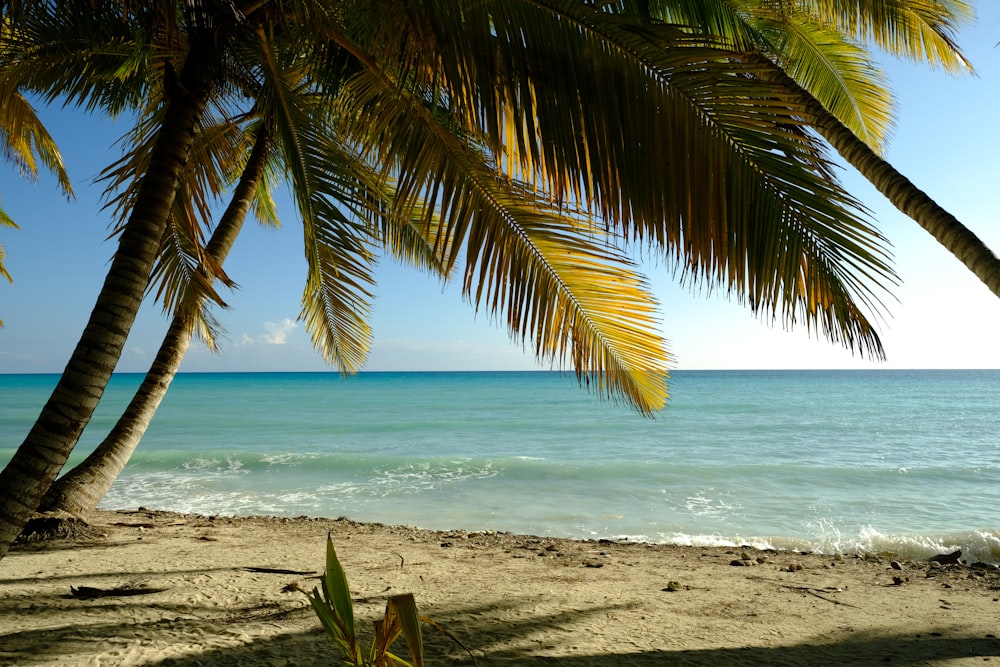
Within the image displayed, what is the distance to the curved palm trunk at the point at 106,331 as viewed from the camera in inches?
91.8

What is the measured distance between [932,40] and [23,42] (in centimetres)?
650

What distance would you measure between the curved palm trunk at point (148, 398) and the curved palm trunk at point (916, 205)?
4.07 meters

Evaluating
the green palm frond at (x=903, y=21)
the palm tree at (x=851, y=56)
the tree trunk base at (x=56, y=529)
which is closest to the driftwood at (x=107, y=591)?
the tree trunk base at (x=56, y=529)

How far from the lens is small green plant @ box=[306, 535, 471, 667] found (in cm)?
146

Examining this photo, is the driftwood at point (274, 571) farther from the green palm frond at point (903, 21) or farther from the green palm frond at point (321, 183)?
the green palm frond at point (903, 21)

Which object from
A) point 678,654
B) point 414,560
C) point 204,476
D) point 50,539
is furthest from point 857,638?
point 204,476

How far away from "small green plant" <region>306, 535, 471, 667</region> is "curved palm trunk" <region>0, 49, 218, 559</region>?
3.95ft

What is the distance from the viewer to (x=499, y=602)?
3598 millimetres

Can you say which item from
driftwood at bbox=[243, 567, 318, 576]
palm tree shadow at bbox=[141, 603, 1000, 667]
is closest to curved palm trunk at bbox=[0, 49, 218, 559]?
palm tree shadow at bbox=[141, 603, 1000, 667]

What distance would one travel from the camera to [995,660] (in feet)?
9.56

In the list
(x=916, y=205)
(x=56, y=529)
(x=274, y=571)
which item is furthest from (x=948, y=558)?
(x=56, y=529)

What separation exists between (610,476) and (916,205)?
9.07 m

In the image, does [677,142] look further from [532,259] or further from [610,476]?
[610,476]

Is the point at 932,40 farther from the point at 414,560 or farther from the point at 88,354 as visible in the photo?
the point at 88,354
